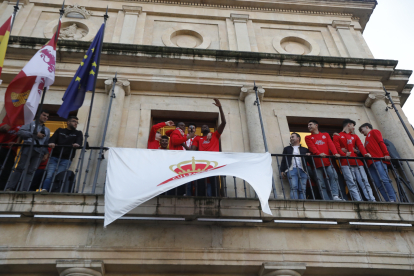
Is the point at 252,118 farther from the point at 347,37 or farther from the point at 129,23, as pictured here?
the point at 347,37

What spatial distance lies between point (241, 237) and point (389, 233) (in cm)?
255

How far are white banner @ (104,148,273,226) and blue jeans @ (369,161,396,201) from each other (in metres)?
2.43

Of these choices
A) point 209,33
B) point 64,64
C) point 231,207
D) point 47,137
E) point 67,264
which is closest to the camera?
point 67,264

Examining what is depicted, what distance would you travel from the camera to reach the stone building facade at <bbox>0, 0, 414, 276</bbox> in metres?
5.42

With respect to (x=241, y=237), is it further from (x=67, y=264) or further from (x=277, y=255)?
(x=67, y=264)

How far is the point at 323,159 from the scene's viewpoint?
7.05 metres

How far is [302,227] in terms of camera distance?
5.92 m

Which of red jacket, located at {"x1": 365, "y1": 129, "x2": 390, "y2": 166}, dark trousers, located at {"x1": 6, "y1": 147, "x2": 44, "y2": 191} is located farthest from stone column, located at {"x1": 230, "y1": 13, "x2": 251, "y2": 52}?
dark trousers, located at {"x1": 6, "y1": 147, "x2": 44, "y2": 191}

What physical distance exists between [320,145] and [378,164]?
46.4 inches

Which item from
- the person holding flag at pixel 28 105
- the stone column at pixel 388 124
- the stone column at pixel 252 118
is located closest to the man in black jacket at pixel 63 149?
the person holding flag at pixel 28 105

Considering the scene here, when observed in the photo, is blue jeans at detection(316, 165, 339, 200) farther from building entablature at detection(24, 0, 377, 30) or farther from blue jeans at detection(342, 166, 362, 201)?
building entablature at detection(24, 0, 377, 30)

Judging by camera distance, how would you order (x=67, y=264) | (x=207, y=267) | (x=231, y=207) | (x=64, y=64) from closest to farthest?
(x=67, y=264)
(x=207, y=267)
(x=231, y=207)
(x=64, y=64)

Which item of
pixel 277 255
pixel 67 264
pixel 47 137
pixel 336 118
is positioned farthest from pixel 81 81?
pixel 336 118

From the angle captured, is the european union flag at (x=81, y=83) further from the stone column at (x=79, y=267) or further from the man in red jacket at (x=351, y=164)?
the man in red jacket at (x=351, y=164)
